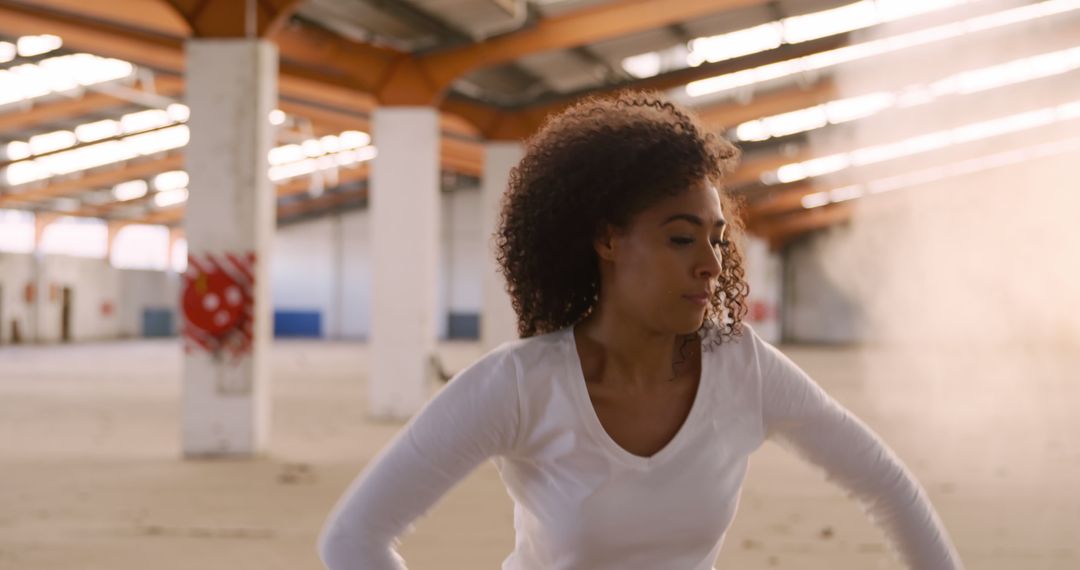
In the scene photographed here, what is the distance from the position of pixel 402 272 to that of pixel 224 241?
3.96 m

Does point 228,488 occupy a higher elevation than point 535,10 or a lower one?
lower

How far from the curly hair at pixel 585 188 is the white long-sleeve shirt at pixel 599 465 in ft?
0.32

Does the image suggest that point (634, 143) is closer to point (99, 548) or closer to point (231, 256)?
point (99, 548)

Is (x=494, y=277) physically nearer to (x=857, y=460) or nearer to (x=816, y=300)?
(x=857, y=460)

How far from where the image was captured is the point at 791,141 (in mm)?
24031

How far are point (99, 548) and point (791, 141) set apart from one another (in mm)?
19716

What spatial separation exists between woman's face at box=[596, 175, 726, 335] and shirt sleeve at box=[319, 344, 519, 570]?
0.84ft

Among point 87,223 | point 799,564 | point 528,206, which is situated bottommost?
point 799,564

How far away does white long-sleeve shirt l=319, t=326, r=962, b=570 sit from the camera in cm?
172

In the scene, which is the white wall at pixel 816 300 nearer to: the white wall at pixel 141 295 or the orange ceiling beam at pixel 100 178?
the white wall at pixel 141 295

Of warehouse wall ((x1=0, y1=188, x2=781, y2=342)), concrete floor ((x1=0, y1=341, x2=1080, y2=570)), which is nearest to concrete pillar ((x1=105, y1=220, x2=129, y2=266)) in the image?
warehouse wall ((x1=0, y1=188, x2=781, y2=342))

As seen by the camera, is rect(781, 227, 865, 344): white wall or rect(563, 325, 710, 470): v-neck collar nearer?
rect(563, 325, 710, 470): v-neck collar

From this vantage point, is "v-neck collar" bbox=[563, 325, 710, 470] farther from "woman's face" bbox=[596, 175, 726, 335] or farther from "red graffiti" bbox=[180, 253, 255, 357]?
"red graffiti" bbox=[180, 253, 255, 357]

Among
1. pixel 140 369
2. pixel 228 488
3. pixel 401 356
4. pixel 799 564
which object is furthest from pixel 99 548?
pixel 140 369
